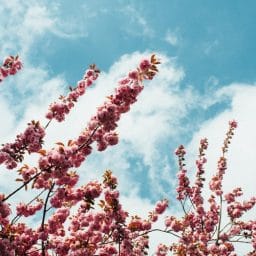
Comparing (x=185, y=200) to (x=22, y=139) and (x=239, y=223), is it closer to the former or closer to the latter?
(x=239, y=223)

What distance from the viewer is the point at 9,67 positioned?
1121cm

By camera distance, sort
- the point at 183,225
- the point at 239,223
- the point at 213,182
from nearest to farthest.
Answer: the point at 183,225, the point at 239,223, the point at 213,182

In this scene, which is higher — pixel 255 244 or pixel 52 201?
pixel 255 244

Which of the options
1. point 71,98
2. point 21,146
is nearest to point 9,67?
point 71,98

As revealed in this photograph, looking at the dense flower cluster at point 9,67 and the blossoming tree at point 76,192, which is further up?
the dense flower cluster at point 9,67

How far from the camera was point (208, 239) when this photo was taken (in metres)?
14.7

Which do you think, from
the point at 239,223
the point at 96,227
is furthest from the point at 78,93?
the point at 239,223

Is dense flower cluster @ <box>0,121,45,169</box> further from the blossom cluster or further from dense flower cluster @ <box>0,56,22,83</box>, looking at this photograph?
dense flower cluster @ <box>0,56,22,83</box>

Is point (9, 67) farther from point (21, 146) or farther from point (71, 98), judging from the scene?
point (21, 146)

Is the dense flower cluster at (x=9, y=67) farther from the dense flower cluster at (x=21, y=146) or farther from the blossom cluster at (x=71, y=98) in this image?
the dense flower cluster at (x=21, y=146)

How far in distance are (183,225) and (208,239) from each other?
127 centimetres

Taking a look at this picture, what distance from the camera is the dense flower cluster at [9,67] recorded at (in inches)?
437

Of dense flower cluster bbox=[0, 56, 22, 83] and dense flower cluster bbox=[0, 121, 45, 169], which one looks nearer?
dense flower cluster bbox=[0, 121, 45, 169]

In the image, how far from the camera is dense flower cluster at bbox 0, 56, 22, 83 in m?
11.1
